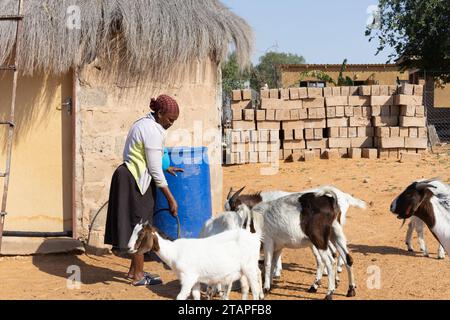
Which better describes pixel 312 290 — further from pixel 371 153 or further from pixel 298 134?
pixel 298 134

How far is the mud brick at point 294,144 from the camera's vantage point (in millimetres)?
17328

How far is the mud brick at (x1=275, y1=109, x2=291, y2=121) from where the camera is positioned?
674 inches

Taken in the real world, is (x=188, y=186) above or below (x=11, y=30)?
below

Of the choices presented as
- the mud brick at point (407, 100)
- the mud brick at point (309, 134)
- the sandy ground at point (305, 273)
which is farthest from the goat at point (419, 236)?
the mud brick at point (407, 100)

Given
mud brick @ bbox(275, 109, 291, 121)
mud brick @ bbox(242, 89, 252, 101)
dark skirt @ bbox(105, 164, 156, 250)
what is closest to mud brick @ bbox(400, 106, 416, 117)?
mud brick @ bbox(275, 109, 291, 121)

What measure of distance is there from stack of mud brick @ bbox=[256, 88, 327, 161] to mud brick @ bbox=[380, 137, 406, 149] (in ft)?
4.87

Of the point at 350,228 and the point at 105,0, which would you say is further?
the point at 350,228

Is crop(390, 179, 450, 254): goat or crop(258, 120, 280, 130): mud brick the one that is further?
crop(258, 120, 280, 130): mud brick

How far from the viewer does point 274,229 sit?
6.48 meters

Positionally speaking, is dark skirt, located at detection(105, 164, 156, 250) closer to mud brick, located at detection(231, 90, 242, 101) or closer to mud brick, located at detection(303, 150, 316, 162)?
mud brick, located at detection(303, 150, 316, 162)

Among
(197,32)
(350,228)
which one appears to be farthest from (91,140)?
(350,228)

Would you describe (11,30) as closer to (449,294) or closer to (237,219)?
(237,219)

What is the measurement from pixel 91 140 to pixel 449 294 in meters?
4.48

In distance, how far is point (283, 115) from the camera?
17.2 m
